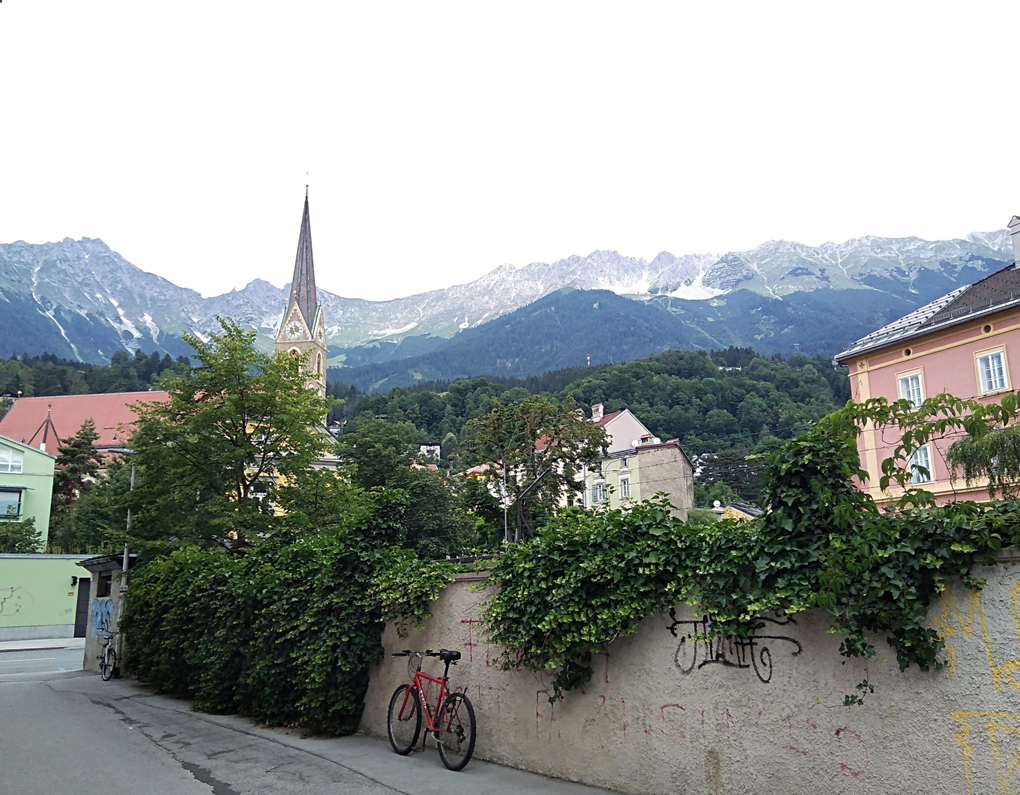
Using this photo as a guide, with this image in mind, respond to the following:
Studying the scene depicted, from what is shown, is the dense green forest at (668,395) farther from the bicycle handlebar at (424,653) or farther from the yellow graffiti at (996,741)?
the yellow graffiti at (996,741)

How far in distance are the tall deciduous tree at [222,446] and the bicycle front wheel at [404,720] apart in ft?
31.7

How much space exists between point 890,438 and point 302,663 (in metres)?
7.23

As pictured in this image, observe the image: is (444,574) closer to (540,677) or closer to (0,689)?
(540,677)

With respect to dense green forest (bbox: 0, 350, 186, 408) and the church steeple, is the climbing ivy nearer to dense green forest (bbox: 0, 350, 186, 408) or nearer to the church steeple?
the church steeple

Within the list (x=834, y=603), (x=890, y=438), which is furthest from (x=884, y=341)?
(x=834, y=603)

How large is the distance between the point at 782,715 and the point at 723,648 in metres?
0.62

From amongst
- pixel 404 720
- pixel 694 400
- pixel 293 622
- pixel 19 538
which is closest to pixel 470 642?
pixel 404 720

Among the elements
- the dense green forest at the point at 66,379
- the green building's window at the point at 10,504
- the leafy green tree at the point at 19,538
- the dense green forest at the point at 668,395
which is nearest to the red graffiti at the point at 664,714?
the leafy green tree at the point at 19,538

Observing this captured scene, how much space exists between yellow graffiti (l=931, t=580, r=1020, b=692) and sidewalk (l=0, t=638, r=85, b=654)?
3972 cm

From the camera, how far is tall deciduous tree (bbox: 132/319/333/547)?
721 inches

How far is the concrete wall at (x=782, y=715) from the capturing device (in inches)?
192

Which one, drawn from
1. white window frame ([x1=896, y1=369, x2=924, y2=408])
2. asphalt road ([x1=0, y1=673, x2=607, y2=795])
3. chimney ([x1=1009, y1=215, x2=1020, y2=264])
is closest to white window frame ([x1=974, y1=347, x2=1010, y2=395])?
white window frame ([x1=896, y1=369, x2=924, y2=408])

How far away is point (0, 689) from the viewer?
1822 centimetres

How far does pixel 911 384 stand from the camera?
96.7 ft
